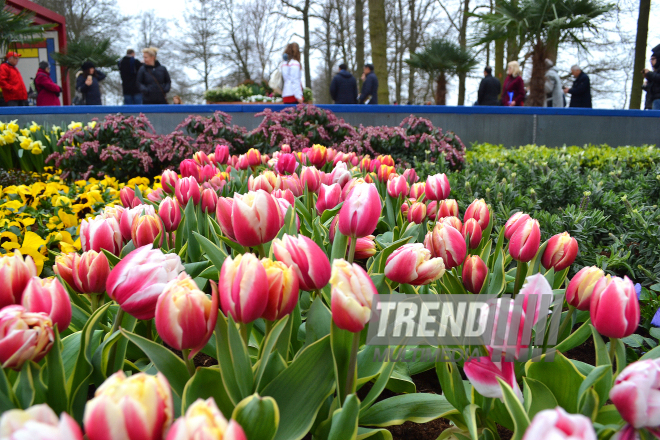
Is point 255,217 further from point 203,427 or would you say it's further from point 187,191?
point 187,191

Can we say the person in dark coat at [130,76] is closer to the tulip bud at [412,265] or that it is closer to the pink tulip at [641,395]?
the tulip bud at [412,265]

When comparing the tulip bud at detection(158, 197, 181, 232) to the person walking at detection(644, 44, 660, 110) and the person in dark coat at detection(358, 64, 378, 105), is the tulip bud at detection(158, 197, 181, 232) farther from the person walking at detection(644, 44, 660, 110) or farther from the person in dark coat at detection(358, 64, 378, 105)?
the person walking at detection(644, 44, 660, 110)

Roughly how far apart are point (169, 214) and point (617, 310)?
1185 millimetres

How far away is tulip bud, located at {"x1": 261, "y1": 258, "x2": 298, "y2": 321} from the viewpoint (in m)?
0.69

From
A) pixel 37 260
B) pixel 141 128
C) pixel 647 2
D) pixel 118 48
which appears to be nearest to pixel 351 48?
pixel 118 48

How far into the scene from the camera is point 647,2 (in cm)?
1227

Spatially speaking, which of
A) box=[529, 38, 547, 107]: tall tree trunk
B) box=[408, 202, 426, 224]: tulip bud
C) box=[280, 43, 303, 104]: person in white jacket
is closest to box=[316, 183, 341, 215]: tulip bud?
box=[408, 202, 426, 224]: tulip bud

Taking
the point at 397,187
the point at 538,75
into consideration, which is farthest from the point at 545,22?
the point at 397,187

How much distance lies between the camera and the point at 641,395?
1.83 ft

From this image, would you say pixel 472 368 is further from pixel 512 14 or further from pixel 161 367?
pixel 512 14

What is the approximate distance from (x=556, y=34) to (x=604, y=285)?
36.1 ft

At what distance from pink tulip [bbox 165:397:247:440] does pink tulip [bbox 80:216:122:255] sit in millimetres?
816

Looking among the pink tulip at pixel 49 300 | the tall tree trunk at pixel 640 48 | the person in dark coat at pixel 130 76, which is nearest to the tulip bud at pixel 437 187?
the pink tulip at pixel 49 300

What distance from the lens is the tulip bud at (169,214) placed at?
4.67 ft
